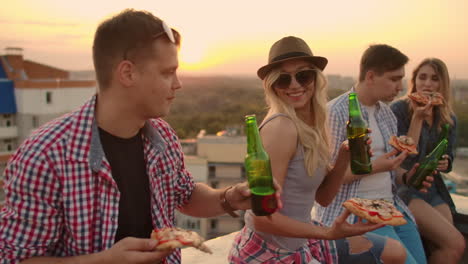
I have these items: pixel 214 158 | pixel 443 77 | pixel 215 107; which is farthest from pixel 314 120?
pixel 215 107

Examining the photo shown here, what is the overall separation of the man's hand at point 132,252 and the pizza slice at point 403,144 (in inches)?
83.1

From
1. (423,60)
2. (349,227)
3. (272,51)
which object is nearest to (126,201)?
(349,227)

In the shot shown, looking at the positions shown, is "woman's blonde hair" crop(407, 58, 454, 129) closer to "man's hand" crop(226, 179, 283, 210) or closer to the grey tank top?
the grey tank top

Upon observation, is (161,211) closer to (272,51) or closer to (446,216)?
(272,51)

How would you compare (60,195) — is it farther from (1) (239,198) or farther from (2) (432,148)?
(2) (432,148)

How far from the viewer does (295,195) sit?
2381mm

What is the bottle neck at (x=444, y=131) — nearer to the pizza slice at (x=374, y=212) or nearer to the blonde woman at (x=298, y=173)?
the blonde woman at (x=298, y=173)

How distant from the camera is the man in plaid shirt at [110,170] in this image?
1.60 meters

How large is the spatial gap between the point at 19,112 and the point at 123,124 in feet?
70.8

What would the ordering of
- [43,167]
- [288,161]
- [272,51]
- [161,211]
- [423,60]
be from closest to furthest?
[43,167]
[161,211]
[288,161]
[272,51]
[423,60]

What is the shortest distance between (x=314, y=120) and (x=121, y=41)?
1289 millimetres

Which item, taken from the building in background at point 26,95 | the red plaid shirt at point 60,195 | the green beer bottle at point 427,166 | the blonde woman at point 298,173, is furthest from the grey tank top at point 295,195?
the building in background at point 26,95

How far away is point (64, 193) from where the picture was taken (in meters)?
1.65

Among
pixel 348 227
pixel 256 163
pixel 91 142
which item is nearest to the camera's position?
pixel 91 142
